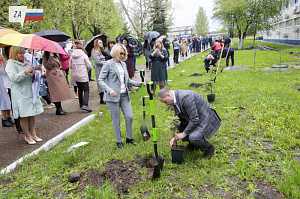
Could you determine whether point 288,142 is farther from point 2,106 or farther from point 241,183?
point 2,106

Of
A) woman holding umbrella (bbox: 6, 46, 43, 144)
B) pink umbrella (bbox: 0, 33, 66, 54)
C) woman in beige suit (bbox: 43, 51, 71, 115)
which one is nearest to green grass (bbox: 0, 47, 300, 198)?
woman holding umbrella (bbox: 6, 46, 43, 144)

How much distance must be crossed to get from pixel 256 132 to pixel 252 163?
4.40 feet

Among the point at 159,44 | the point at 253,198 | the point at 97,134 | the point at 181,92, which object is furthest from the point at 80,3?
the point at 253,198

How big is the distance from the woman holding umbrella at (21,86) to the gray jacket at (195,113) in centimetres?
301

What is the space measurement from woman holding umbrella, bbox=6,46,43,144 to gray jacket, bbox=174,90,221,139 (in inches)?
119

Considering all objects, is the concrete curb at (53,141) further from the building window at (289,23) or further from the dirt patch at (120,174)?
the building window at (289,23)

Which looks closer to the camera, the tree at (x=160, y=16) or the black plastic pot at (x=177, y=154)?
the black plastic pot at (x=177, y=154)

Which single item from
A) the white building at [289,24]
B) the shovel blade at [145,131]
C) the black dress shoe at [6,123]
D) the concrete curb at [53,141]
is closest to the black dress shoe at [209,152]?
the shovel blade at [145,131]

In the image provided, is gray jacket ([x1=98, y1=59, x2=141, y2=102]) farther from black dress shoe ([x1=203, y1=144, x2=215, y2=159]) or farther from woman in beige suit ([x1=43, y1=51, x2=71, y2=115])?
woman in beige suit ([x1=43, y1=51, x2=71, y2=115])

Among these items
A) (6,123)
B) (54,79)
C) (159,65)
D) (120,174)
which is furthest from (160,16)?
(120,174)

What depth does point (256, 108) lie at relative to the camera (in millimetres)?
5961

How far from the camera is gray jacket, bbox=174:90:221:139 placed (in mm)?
3439

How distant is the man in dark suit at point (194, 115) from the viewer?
344cm

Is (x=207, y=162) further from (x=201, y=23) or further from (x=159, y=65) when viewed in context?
(x=201, y=23)
